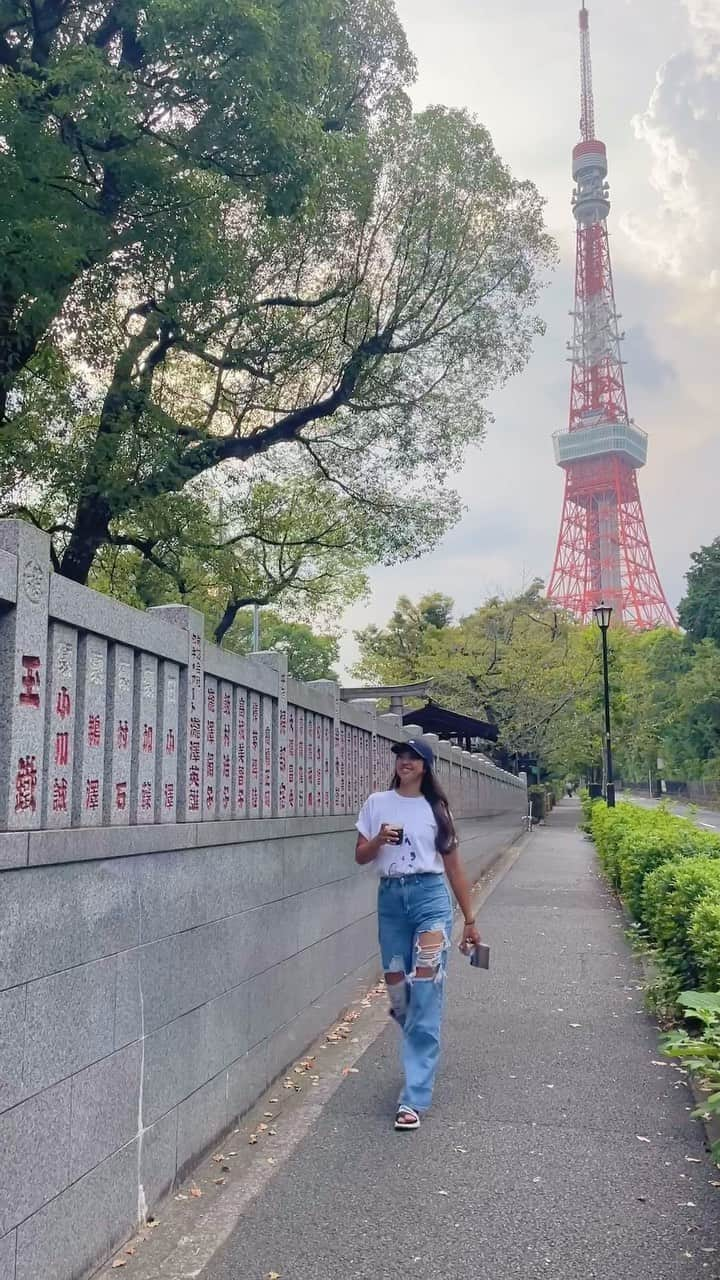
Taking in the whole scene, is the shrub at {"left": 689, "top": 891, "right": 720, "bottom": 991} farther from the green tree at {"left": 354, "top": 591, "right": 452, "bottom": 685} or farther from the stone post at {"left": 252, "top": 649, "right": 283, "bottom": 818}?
the green tree at {"left": 354, "top": 591, "right": 452, "bottom": 685}

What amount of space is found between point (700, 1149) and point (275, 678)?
302 centimetres

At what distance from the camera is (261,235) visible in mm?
11422

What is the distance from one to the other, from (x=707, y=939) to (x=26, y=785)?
12.7 ft

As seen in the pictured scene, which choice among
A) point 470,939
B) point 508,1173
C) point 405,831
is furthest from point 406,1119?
point 405,831

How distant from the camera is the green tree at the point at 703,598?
44.7 meters

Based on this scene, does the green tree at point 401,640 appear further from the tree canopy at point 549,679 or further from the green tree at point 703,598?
the green tree at point 703,598

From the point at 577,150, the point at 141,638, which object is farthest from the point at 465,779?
the point at 577,150

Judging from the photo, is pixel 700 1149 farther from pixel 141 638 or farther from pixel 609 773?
pixel 609 773

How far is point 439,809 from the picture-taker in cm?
465

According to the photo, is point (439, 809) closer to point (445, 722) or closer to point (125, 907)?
point (125, 907)

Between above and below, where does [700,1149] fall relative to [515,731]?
below

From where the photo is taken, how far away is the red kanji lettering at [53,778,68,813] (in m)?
2.93

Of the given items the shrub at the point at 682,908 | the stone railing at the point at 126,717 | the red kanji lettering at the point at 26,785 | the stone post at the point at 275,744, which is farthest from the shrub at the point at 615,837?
the red kanji lettering at the point at 26,785

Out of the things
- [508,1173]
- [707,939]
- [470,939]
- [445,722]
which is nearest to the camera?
→ [508,1173]
